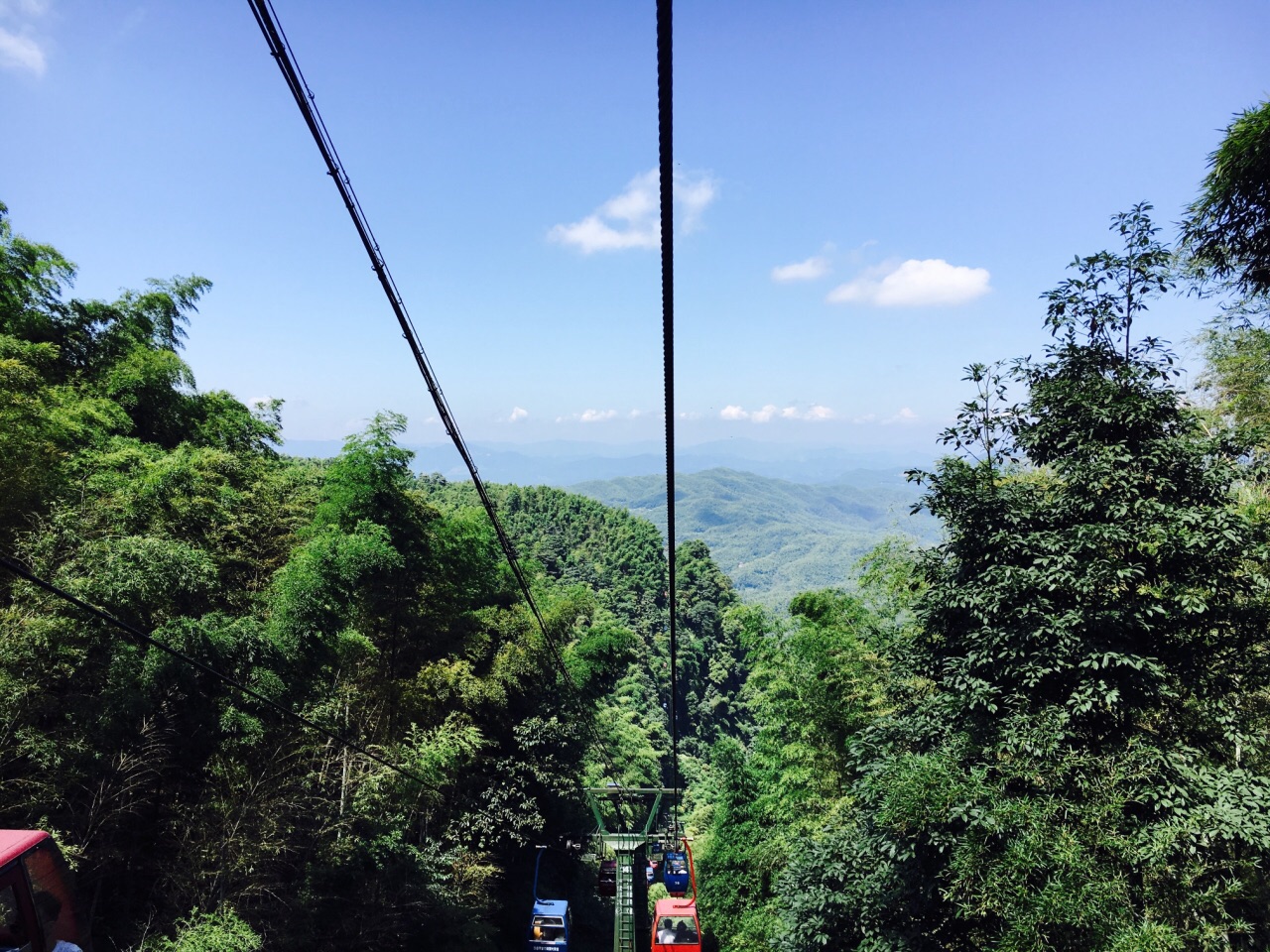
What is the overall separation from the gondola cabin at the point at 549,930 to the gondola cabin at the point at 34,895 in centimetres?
1046

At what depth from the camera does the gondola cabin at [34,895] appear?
3781 mm

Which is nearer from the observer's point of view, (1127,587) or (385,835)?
(1127,587)

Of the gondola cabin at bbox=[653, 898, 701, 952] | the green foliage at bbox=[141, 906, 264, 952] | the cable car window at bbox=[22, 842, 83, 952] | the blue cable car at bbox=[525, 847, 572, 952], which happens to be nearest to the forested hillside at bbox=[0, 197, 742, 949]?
the green foliage at bbox=[141, 906, 264, 952]

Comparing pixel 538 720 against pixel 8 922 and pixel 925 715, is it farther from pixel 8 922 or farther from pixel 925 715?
pixel 8 922

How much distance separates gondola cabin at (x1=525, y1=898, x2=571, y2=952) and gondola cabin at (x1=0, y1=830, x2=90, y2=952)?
34.3 feet

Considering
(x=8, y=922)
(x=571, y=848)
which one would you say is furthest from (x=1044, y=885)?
(x=571, y=848)

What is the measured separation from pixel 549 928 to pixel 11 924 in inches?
445

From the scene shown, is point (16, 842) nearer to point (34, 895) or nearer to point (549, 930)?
point (34, 895)

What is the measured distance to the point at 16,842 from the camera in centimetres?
393

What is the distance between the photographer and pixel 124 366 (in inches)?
592

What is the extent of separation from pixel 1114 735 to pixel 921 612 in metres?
1.90

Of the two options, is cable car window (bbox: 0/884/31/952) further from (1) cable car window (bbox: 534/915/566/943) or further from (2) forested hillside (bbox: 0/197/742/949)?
(1) cable car window (bbox: 534/915/566/943)

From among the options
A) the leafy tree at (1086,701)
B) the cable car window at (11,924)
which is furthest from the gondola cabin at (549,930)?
the cable car window at (11,924)

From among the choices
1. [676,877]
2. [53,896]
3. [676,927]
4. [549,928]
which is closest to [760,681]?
[676,877]
